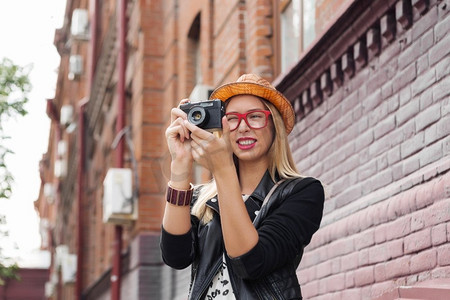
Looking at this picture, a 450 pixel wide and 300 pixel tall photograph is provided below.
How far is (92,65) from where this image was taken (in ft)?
68.9

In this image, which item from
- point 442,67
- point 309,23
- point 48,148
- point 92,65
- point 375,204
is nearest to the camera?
point 442,67

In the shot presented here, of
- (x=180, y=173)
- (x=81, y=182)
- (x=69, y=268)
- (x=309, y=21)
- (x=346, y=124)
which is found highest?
(x=81, y=182)

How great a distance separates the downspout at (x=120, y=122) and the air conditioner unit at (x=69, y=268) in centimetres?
772

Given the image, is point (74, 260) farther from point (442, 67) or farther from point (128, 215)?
point (442, 67)

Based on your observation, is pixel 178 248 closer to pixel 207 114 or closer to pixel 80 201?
pixel 207 114

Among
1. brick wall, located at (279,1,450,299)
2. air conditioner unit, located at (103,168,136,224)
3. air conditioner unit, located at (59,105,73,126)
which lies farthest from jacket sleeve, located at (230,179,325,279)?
air conditioner unit, located at (59,105,73,126)

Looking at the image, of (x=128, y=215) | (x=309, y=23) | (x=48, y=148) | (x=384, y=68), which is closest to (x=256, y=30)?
(x=309, y=23)

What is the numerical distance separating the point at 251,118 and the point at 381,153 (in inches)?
90.5

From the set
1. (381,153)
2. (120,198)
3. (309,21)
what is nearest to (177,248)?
(381,153)

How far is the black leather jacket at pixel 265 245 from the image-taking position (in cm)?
293

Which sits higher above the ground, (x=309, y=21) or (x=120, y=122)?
(x=120, y=122)

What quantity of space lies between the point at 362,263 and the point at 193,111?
273 cm

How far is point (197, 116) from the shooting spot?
2984 mm

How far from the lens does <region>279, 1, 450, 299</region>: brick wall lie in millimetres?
4609
